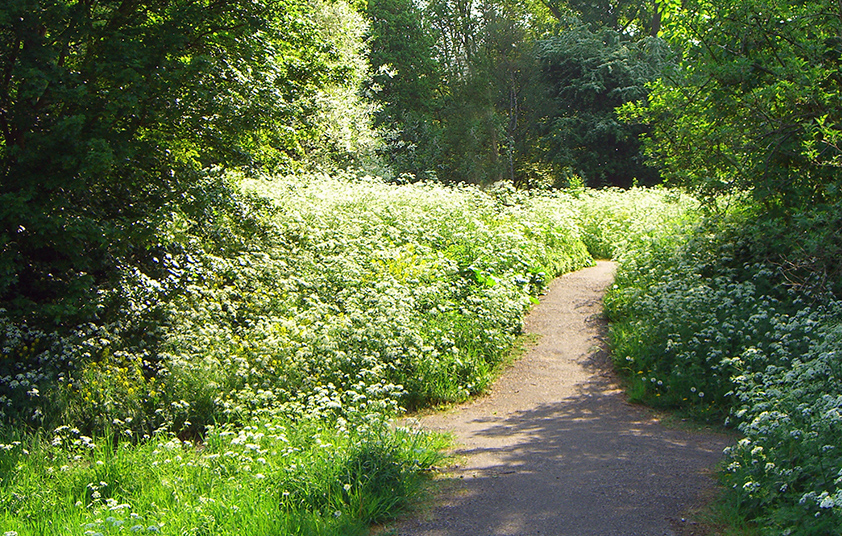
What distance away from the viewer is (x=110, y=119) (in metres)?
9.16

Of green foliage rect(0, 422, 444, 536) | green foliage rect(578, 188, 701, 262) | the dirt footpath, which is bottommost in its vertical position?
the dirt footpath

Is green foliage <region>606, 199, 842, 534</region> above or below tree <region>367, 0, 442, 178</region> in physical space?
below

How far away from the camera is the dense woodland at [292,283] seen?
5.58 metres

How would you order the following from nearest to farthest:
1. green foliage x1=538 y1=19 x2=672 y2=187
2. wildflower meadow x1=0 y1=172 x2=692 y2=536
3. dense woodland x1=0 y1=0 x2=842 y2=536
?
1. wildflower meadow x1=0 y1=172 x2=692 y2=536
2. dense woodland x1=0 y1=0 x2=842 y2=536
3. green foliage x1=538 y1=19 x2=672 y2=187

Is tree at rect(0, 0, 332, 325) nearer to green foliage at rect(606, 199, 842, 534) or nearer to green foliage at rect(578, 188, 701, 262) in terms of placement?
green foliage at rect(606, 199, 842, 534)

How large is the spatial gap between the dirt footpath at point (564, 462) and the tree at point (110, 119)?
5.50m

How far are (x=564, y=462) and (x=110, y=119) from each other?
24.3 feet

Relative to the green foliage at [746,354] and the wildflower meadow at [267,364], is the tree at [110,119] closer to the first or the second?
the wildflower meadow at [267,364]

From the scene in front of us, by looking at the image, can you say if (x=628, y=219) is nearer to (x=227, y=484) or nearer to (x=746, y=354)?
(x=746, y=354)

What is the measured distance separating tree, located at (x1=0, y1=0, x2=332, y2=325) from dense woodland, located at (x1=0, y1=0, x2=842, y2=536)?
5 centimetres

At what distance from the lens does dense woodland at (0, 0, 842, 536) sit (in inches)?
220

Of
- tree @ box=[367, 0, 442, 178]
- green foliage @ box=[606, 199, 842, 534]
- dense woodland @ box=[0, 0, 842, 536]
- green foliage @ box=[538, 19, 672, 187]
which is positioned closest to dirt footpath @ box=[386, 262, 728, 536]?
dense woodland @ box=[0, 0, 842, 536]

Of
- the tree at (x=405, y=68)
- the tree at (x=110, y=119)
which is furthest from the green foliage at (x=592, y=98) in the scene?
the tree at (x=110, y=119)

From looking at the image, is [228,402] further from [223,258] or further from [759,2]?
[759,2]
